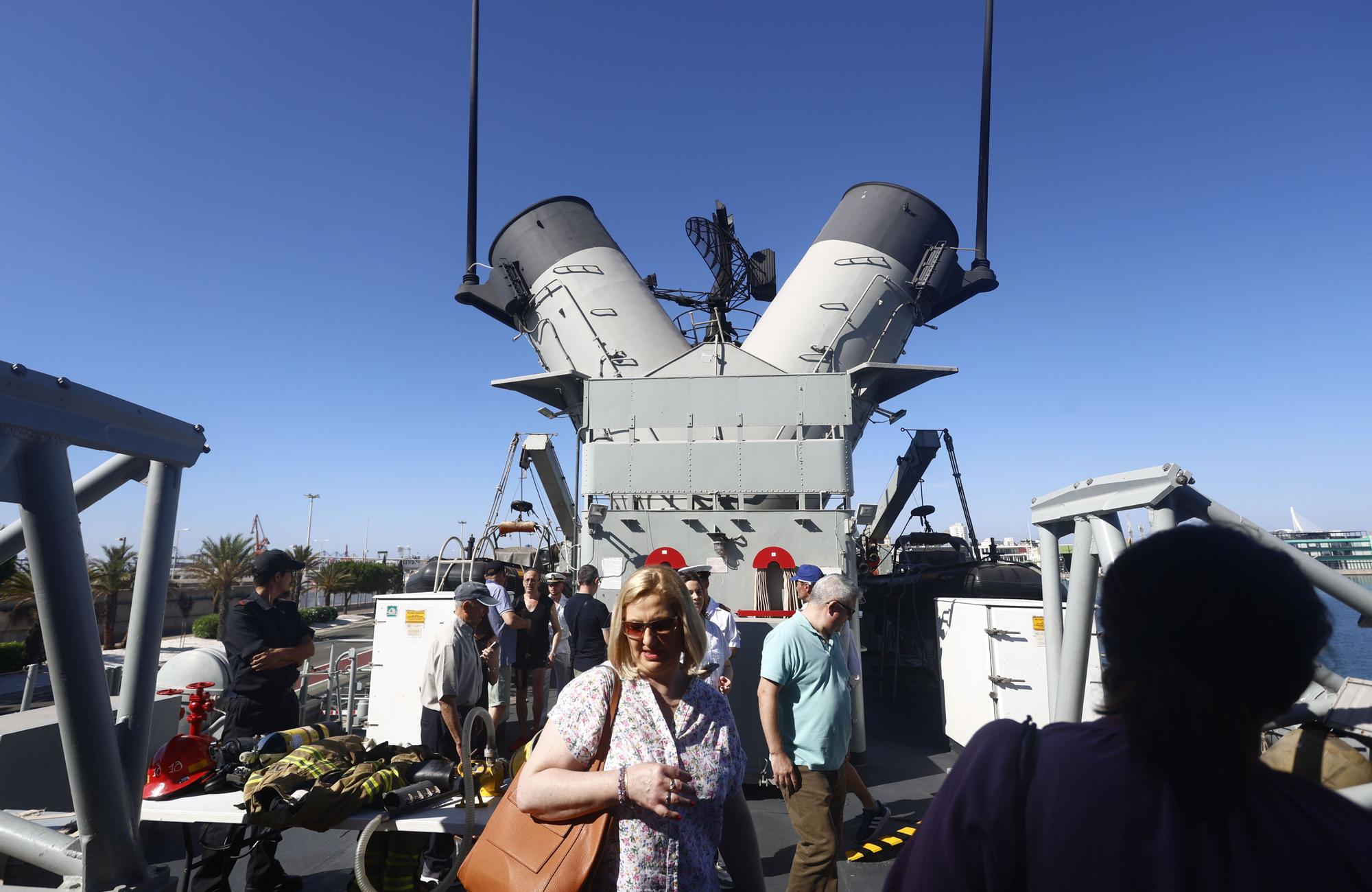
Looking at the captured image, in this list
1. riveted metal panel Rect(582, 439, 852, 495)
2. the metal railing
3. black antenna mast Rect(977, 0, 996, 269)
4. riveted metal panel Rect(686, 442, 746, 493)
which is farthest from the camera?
black antenna mast Rect(977, 0, 996, 269)

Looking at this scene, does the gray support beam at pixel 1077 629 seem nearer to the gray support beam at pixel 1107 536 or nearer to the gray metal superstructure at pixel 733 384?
the gray support beam at pixel 1107 536

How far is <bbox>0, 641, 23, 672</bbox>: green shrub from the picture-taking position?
17844mm

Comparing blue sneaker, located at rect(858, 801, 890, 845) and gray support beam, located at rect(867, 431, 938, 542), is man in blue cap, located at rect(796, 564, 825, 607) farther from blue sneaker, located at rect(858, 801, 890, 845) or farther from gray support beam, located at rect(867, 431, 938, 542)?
gray support beam, located at rect(867, 431, 938, 542)

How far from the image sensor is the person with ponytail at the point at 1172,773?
848mm

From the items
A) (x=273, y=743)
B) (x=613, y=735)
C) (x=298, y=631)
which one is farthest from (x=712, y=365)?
(x=613, y=735)

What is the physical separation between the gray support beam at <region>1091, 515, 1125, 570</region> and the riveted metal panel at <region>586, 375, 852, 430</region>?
511 centimetres

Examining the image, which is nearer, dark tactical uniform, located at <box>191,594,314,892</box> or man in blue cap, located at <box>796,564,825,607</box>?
dark tactical uniform, located at <box>191,594,314,892</box>

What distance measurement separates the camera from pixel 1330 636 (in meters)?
0.98

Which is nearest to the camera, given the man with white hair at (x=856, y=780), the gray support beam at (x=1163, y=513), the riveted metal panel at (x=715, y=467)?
the gray support beam at (x=1163, y=513)

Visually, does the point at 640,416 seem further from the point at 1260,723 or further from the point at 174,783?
the point at 1260,723

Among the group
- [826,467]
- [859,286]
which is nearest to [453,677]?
[826,467]

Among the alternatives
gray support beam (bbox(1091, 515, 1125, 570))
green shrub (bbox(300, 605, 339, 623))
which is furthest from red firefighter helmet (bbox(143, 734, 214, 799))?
green shrub (bbox(300, 605, 339, 623))

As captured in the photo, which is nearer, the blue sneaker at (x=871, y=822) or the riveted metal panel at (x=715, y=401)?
the blue sneaker at (x=871, y=822)

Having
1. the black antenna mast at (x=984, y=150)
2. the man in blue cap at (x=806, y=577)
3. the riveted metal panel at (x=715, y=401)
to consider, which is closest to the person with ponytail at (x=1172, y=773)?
the man in blue cap at (x=806, y=577)
